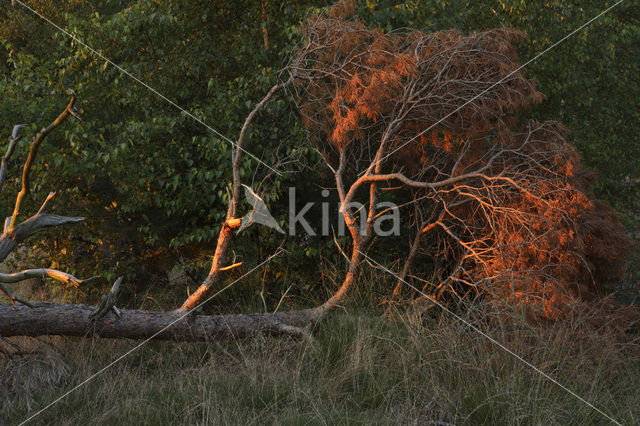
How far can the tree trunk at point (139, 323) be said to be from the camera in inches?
216

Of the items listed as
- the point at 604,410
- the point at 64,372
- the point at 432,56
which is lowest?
the point at 604,410

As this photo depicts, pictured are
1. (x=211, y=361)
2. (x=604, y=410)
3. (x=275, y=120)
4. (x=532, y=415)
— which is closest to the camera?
(x=532, y=415)

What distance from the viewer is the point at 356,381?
206 inches

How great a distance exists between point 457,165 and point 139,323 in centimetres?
378

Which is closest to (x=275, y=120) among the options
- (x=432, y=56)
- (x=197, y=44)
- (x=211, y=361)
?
(x=197, y=44)

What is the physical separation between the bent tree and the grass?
0.38 metres

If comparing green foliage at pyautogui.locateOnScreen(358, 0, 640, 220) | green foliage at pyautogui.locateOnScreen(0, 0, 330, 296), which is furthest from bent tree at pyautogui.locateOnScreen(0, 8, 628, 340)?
green foliage at pyautogui.locateOnScreen(358, 0, 640, 220)

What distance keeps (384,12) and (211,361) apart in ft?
14.6

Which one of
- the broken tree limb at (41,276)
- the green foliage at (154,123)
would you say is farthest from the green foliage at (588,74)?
the broken tree limb at (41,276)

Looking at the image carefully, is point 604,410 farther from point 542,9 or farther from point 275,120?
point 542,9

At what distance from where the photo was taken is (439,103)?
6.46 meters

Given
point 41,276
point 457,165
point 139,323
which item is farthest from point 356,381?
point 457,165

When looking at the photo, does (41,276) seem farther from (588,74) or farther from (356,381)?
(588,74)

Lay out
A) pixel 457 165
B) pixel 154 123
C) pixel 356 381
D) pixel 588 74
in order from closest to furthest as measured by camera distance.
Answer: pixel 356 381 < pixel 457 165 < pixel 154 123 < pixel 588 74
